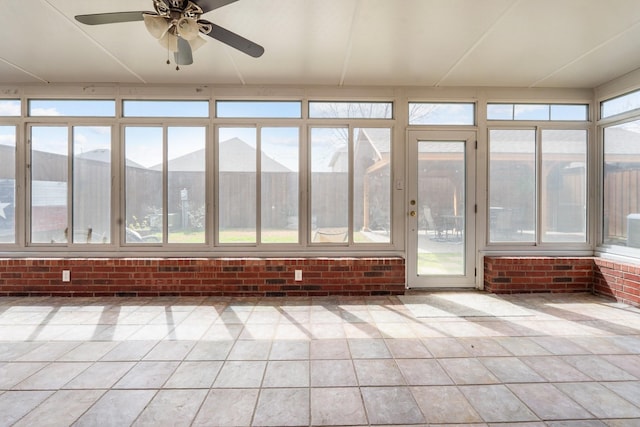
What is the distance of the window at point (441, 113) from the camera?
4.48m

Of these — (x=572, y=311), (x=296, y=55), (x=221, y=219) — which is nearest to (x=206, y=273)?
(x=221, y=219)

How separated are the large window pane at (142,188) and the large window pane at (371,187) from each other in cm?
272

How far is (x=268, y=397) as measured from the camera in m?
2.01

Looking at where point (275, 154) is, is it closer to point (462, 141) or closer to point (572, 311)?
point (462, 141)

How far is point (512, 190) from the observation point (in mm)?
4547

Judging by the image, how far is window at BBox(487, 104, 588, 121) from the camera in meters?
4.51

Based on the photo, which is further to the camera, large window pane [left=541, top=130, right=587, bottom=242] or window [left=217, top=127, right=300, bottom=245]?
large window pane [left=541, top=130, right=587, bottom=242]

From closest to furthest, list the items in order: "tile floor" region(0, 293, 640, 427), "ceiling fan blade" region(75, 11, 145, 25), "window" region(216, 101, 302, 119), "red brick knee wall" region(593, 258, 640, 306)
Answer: "tile floor" region(0, 293, 640, 427) < "ceiling fan blade" region(75, 11, 145, 25) < "red brick knee wall" region(593, 258, 640, 306) < "window" region(216, 101, 302, 119)

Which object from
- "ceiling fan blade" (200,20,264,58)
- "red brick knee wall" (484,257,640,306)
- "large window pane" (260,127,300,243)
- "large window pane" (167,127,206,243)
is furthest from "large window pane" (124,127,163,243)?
"red brick knee wall" (484,257,640,306)

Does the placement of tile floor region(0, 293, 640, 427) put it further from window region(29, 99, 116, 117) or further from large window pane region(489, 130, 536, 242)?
window region(29, 99, 116, 117)

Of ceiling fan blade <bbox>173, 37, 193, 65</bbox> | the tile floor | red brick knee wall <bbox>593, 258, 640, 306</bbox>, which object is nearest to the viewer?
the tile floor

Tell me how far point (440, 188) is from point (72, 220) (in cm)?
511

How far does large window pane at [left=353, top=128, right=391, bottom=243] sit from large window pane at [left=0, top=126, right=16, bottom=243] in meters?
4.66

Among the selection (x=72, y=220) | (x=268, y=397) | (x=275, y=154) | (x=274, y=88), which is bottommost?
(x=268, y=397)
